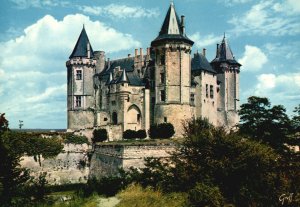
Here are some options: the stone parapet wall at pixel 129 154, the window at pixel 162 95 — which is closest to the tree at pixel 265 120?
the stone parapet wall at pixel 129 154

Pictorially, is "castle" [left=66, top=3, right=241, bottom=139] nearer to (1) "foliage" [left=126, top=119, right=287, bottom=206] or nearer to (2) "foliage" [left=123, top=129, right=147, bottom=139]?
(2) "foliage" [left=123, top=129, right=147, bottom=139]

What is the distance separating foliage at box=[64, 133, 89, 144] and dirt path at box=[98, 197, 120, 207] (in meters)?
24.6

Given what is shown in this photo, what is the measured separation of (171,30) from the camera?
1795 inches

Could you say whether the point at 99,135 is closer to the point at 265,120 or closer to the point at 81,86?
the point at 81,86

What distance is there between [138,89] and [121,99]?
2218 millimetres

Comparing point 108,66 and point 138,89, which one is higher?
point 108,66

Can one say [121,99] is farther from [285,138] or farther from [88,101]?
[285,138]

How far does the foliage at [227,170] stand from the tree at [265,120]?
56.1 feet

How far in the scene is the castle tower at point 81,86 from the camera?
5253cm

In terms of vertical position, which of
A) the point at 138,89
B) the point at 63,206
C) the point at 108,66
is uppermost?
the point at 108,66

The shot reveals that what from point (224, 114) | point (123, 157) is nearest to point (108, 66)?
point (224, 114)

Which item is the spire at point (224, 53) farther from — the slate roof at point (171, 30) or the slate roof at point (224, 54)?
the slate roof at point (171, 30)

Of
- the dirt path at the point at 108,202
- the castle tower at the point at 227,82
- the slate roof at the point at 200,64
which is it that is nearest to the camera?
the dirt path at the point at 108,202

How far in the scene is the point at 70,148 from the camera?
4206cm
